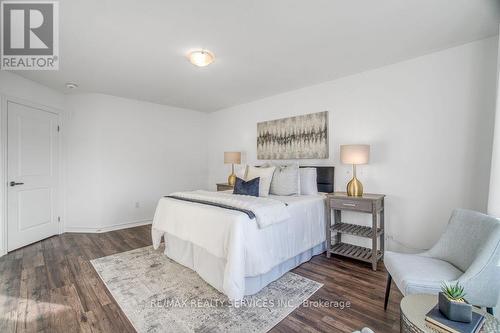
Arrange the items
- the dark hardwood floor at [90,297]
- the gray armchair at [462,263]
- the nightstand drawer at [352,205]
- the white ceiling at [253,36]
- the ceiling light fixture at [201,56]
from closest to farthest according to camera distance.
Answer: the gray armchair at [462,263] < the dark hardwood floor at [90,297] < the white ceiling at [253,36] < the ceiling light fixture at [201,56] < the nightstand drawer at [352,205]

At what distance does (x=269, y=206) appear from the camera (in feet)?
7.78

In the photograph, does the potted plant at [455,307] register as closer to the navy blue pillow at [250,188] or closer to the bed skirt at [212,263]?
the bed skirt at [212,263]

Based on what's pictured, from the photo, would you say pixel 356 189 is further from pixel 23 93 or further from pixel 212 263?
pixel 23 93

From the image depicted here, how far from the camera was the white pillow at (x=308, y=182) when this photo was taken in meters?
3.35

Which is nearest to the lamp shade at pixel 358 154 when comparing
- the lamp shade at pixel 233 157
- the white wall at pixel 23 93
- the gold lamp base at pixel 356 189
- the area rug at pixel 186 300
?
the gold lamp base at pixel 356 189

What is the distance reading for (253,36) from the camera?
2314mm

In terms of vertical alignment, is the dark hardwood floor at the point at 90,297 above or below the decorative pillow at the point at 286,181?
below

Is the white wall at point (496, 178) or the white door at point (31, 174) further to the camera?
the white door at point (31, 174)

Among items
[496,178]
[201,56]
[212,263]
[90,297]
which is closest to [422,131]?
[496,178]

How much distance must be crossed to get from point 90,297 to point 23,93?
10.7ft

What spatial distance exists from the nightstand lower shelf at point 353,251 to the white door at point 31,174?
4.55 m

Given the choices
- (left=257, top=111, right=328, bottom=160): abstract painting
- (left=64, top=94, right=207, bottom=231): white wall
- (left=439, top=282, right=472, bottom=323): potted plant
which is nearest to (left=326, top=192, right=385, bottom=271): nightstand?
(left=257, top=111, right=328, bottom=160): abstract painting

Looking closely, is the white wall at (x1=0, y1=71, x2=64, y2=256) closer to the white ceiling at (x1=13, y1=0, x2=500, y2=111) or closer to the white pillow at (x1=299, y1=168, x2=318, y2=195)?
the white ceiling at (x1=13, y1=0, x2=500, y2=111)

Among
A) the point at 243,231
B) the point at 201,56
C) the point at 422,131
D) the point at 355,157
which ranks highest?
the point at 201,56
